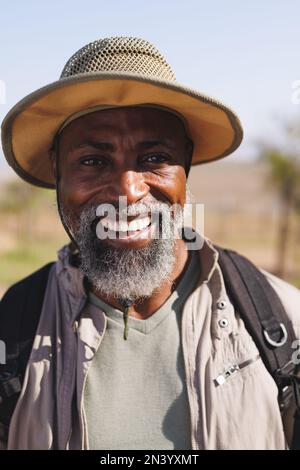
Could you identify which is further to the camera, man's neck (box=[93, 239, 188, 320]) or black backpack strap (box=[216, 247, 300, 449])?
man's neck (box=[93, 239, 188, 320])

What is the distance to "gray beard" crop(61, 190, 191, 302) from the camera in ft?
7.03

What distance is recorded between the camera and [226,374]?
2.03 meters

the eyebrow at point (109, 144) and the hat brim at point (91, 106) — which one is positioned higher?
the hat brim at point (91, 106)

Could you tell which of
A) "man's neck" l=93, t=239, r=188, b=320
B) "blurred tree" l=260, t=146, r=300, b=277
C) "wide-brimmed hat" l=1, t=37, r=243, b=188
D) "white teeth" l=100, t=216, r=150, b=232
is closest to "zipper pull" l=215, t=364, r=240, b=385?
"man's neck" l=93, t=239, r=188, b=320

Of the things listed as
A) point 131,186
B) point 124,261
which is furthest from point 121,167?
point 124,261

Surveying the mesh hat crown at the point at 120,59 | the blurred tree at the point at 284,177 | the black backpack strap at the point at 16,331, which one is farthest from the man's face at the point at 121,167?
the blurred tree at the point at 284,177

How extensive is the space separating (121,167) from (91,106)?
270 millimetres

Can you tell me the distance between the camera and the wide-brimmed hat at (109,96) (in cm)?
201

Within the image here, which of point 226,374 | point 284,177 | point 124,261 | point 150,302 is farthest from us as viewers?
point 284,177

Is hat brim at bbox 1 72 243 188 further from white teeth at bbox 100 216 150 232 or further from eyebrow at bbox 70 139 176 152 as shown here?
white teeth at bbox 100 216 150 232

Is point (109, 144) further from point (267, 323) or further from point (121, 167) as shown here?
point (267, 323)

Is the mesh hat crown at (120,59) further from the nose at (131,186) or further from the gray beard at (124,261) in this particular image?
the gray beard at (124,261)

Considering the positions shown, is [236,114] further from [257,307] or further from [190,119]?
[257,307]

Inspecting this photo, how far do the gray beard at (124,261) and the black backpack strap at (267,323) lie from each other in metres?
0.29
